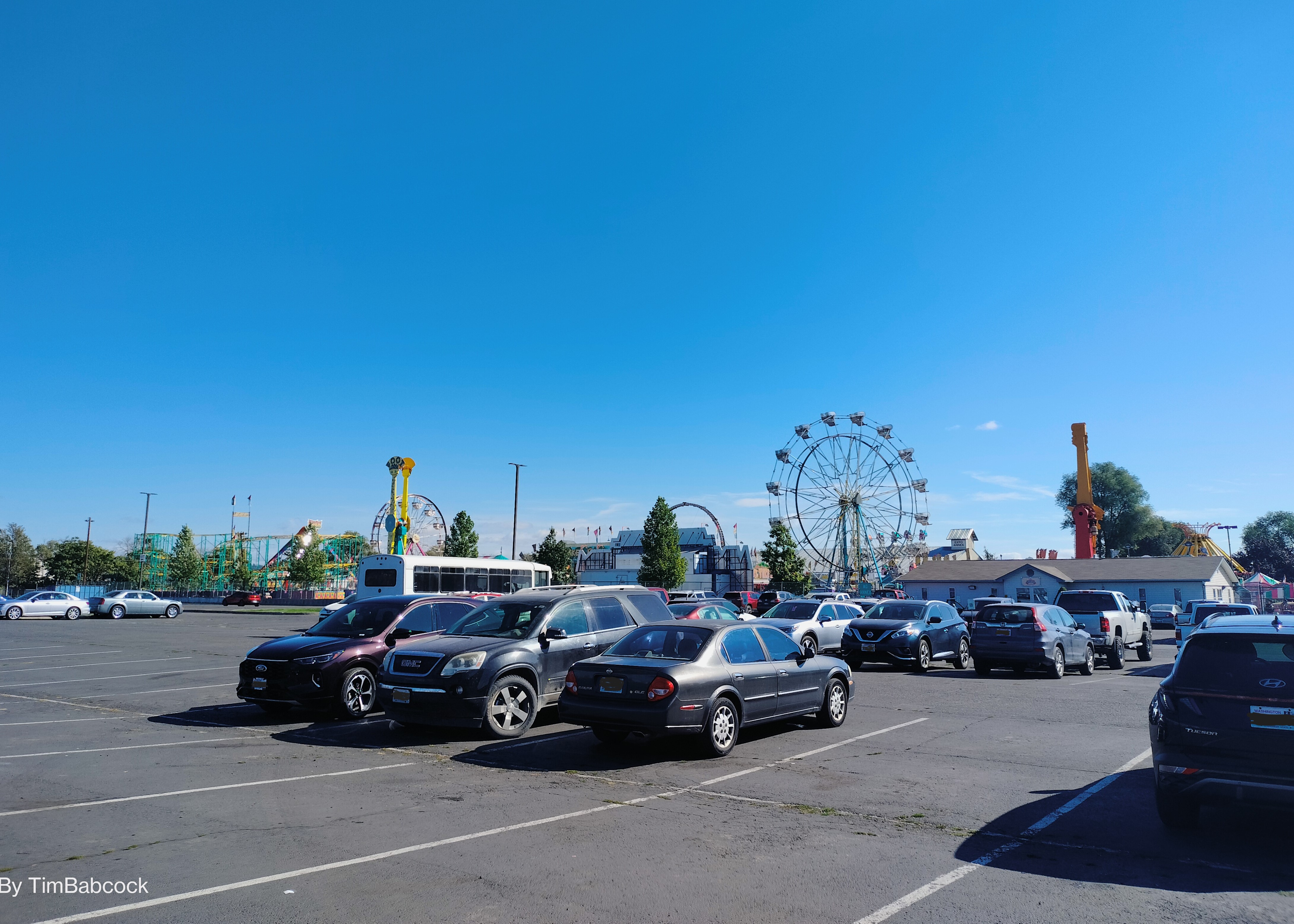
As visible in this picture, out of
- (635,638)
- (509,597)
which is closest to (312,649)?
(509,597)

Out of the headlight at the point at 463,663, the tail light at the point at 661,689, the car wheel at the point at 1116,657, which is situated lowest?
the car wheel at the point at 1116,657

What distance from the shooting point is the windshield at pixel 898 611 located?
2038cm

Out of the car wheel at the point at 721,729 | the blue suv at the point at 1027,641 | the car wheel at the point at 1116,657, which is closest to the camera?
the car wheel at the point at 721,729

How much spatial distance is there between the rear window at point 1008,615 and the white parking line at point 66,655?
74.2 ft

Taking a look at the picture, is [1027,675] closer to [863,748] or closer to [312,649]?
[863,748]

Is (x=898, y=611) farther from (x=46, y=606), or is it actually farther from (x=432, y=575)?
(x=46, y=606)

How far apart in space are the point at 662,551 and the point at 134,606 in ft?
124

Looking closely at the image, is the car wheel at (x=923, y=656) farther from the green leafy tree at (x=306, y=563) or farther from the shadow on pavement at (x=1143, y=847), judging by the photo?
the green leafy tree at (x=306, y=563)

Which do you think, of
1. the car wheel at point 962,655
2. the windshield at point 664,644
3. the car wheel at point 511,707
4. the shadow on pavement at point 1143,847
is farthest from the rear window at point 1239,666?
the car wheel at point 962,655

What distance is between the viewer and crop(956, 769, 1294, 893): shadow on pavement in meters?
5.14

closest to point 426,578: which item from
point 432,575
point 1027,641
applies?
point 432,575

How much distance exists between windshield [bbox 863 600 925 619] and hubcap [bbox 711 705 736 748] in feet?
39.8

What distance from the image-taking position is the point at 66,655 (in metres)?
22.0

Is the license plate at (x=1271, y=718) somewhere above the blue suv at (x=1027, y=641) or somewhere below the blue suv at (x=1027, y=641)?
above
